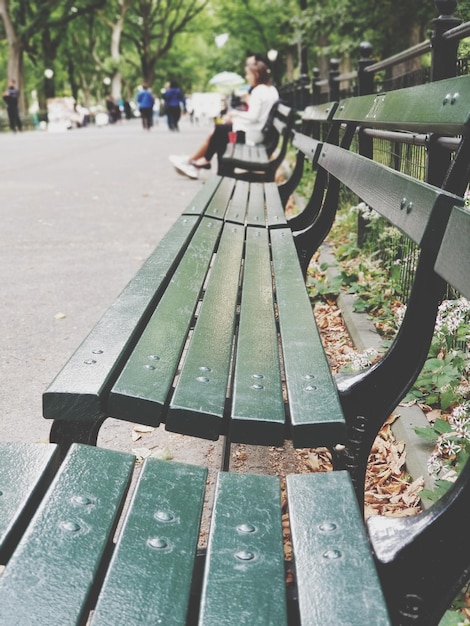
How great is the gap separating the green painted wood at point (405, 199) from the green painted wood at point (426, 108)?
13 cm

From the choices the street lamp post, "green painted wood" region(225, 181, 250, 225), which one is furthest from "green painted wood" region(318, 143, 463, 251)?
the street lamp post

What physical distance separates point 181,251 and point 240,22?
4102cm

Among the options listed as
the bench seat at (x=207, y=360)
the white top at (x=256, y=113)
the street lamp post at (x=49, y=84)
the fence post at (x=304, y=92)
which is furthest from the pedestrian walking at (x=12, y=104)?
the bench seat at (x=207, y=360)

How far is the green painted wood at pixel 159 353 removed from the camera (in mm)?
1675

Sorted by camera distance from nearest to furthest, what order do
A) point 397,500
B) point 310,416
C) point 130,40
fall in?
point 310,416
point 397,500
point 130,40

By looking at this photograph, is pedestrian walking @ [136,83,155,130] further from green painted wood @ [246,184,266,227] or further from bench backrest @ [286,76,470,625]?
bench backrest @ [286,76,470,625]

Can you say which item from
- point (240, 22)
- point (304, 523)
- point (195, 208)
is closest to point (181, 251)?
point (195, 208)

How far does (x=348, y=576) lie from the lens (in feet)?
3.83

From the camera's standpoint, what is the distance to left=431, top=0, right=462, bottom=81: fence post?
11.6 feet

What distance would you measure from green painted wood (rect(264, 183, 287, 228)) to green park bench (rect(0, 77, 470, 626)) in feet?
4.98

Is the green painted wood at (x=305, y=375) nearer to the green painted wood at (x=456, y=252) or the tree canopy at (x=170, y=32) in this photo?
the green painted wood at (x=456, y=252)

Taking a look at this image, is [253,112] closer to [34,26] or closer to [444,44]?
[444,44]

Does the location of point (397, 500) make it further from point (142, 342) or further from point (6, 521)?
point (6, 521)

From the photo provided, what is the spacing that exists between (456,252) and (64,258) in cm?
507
